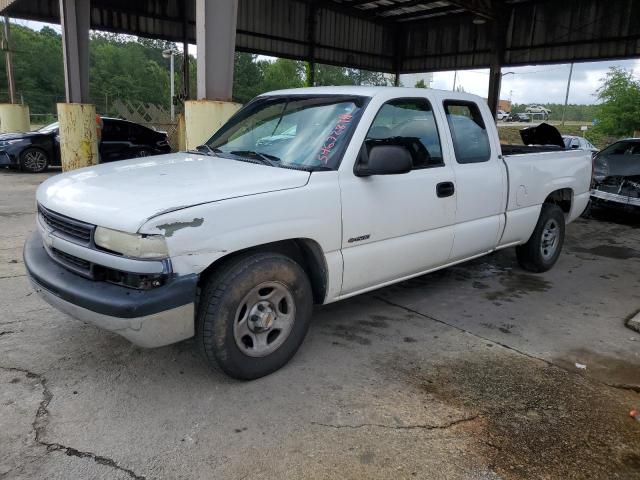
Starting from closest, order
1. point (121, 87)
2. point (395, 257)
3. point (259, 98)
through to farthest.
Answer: point (395, 257), point (259, 98), point (121, 87)

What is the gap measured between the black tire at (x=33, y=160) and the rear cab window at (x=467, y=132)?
11.8 meters

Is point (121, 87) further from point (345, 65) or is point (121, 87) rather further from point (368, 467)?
point (368, 467)

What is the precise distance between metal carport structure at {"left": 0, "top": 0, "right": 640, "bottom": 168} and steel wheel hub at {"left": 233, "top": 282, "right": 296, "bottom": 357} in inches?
431

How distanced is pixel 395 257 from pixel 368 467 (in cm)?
175

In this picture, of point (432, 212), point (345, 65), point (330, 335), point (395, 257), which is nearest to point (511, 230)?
point (432, 212)

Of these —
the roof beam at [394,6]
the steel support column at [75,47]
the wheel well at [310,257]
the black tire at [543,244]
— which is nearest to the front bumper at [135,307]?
the wheel well at [310,257]

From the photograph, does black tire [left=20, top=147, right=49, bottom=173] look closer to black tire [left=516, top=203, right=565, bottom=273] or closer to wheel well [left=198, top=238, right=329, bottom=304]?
wheel well [left=198, top=238, right=329, bottom=304]

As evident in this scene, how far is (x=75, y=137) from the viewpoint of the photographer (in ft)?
36.8

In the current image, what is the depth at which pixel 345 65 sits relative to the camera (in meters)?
21.1

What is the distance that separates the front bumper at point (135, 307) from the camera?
2.62 m

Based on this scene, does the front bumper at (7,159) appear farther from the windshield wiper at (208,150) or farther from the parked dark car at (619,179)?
the parked dark car at (619,179)

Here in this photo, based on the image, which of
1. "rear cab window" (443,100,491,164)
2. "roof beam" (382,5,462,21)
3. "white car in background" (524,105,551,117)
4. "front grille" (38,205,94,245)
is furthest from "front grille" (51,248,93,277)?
"white car in background" (524,105,551,117)

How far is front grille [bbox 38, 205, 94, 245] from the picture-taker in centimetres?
285

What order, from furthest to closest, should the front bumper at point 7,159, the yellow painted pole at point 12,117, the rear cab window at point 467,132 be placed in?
1. the yellow painted pole at point 12,117
2. the front bumper at point 7,159
3. the rear cab window at point 467,132
